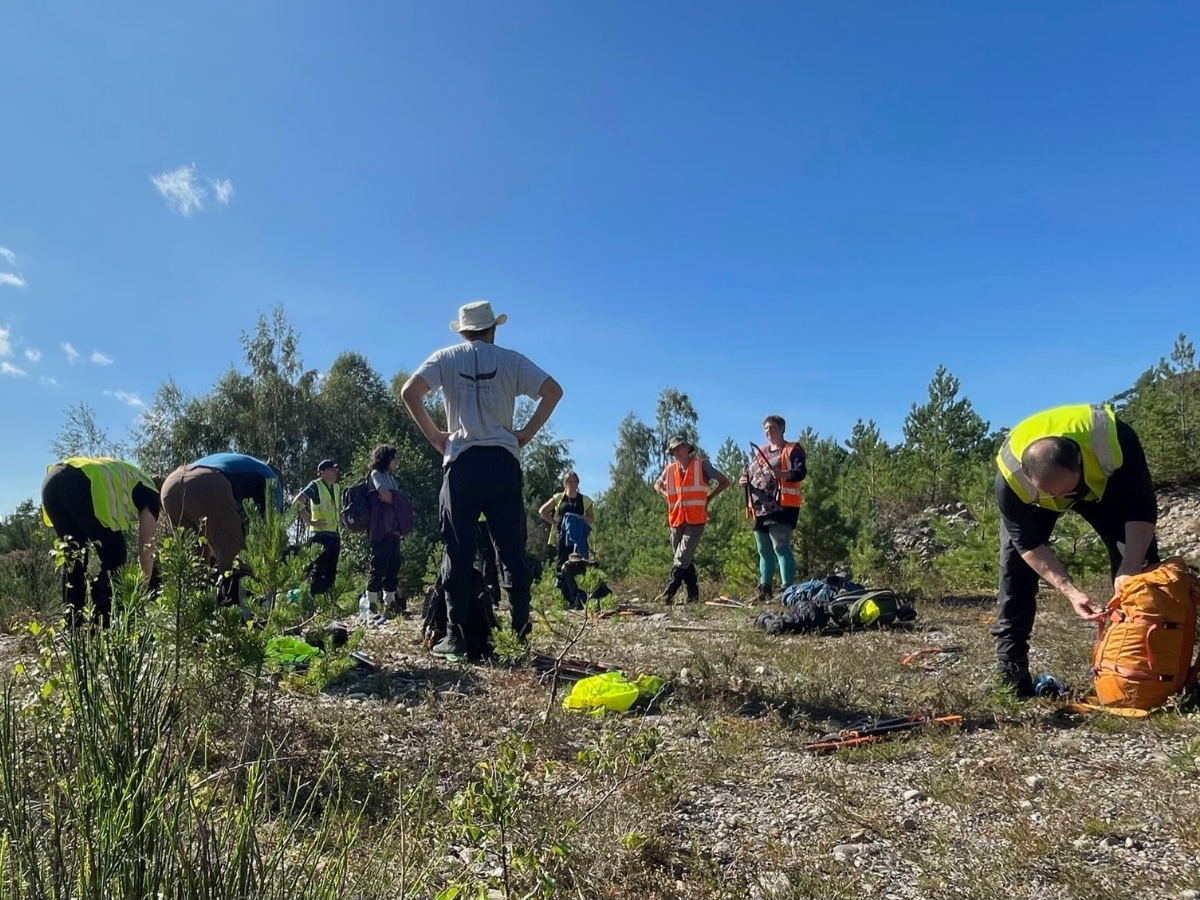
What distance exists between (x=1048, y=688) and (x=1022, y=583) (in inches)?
19.0

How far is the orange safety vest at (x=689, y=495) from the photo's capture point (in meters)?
7.77

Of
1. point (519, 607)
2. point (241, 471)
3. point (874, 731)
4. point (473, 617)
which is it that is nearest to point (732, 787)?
point (874, 731)

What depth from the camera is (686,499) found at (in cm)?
781

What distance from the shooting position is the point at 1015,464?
3.35 metres

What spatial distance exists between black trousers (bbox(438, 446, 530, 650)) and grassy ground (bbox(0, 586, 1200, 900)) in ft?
1.25

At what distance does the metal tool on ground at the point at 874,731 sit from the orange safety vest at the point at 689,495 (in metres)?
4.68

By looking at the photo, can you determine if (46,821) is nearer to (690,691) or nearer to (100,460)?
(690,691)

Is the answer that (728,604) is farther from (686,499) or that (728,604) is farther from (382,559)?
(382,559)

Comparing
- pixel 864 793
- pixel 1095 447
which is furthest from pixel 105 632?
pixel 1095 447

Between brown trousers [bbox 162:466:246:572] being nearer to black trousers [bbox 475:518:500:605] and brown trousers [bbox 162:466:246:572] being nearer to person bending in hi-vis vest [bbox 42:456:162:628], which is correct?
person bending in hi-vis vest [bbox 42:456:162:628]

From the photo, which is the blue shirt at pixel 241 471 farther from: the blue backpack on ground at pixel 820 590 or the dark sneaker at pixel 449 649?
the blue backpack on ground at pixel 820 590

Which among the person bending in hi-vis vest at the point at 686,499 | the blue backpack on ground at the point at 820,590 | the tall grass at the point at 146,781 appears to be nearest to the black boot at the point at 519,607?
the tall grass at the point at 146,781

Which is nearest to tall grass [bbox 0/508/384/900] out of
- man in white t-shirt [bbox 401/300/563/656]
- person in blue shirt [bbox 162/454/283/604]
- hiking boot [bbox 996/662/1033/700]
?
person in blue shirt [bbox 162/454/283/604]

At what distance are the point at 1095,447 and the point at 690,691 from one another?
207 cm
